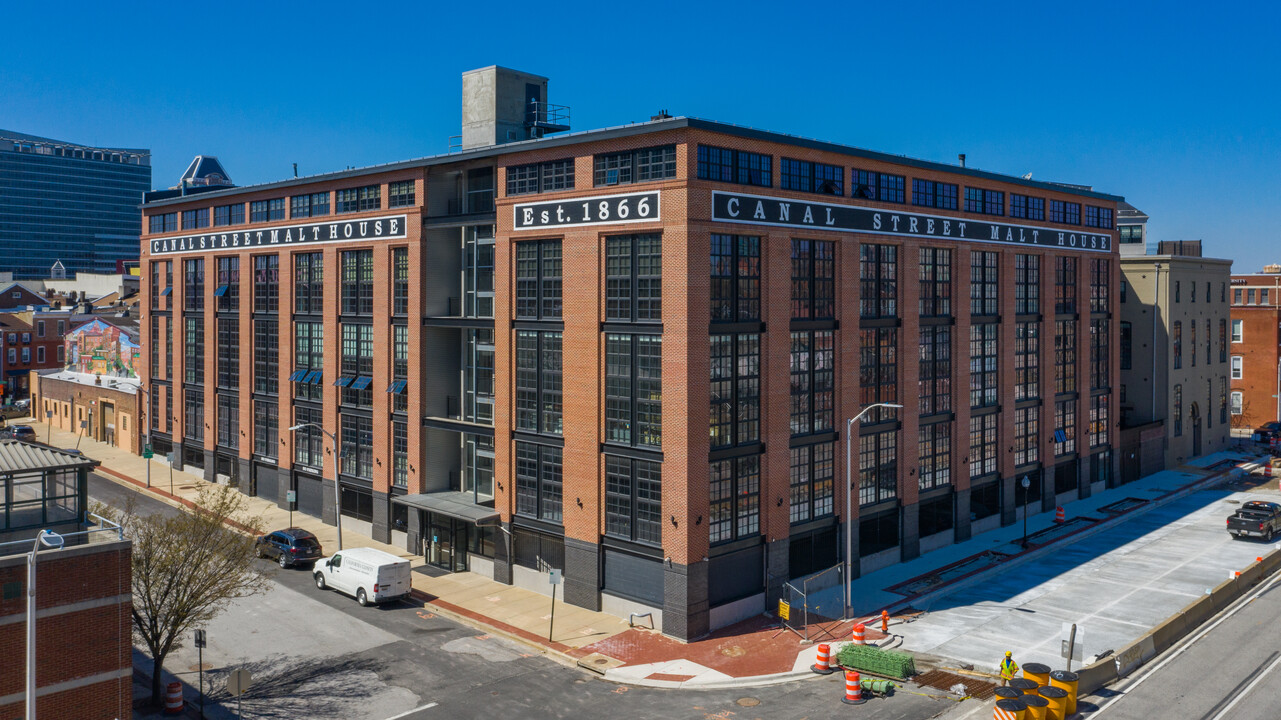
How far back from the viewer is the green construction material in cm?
3170

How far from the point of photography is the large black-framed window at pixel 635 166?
3712 cm

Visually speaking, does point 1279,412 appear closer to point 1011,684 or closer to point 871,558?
point 871,558

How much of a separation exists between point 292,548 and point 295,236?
2055 centimetres

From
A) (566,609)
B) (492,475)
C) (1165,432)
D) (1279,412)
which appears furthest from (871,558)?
(1279,412)

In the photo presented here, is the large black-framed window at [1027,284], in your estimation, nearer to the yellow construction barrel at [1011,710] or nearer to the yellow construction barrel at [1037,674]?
the yellow construction barrel at [1037,674]

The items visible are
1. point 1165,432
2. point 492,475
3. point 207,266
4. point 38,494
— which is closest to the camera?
point 38,494

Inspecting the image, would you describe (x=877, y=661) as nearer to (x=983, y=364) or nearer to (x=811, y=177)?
(x=811, y=177)

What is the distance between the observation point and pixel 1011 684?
92.1 ft

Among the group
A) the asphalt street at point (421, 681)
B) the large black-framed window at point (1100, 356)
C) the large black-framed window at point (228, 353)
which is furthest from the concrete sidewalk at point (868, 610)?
the large black-framed window at point (1100, 356)

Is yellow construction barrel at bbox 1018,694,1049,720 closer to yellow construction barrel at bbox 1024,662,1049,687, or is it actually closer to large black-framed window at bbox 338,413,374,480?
yellow construction barrel at bbox 1024,662,1049,687

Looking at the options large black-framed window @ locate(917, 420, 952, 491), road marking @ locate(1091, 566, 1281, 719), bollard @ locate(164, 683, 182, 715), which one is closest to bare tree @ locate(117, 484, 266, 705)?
bollard @ locate(164, 683, 182, 715)

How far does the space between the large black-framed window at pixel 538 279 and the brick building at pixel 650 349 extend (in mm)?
138

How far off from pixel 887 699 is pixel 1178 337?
186ft

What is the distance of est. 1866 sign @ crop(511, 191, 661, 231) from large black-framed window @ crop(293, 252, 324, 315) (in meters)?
18.8
